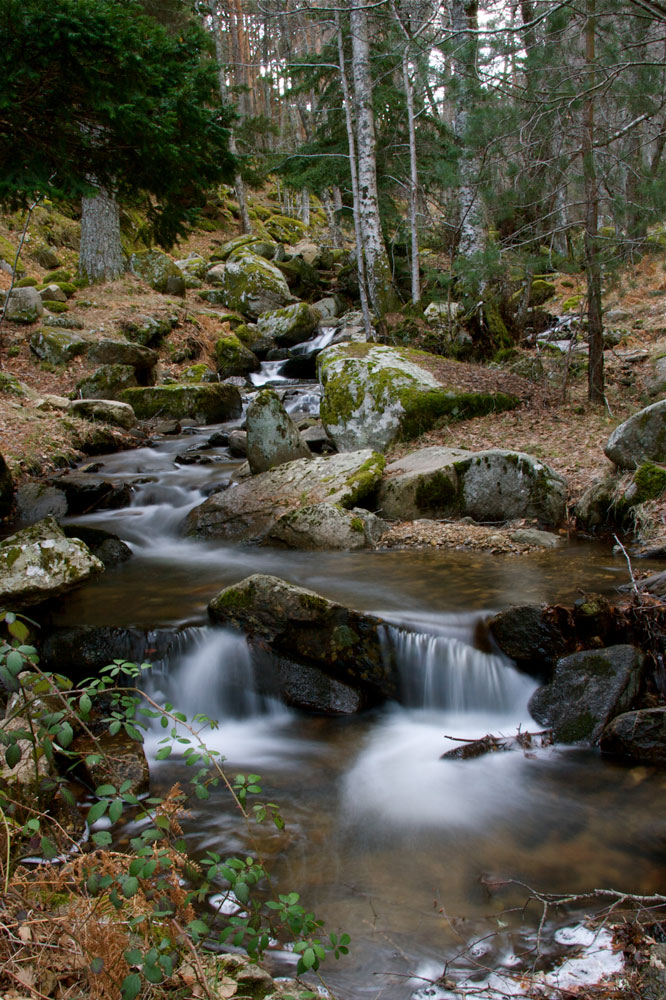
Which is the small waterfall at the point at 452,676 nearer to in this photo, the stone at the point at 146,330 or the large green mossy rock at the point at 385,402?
the large green mossy rock at the point at 385,402

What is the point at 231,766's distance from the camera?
14.2ft

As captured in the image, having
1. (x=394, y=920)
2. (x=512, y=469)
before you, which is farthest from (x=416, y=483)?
(x=394, y=920)

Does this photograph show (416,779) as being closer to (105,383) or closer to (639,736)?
(639,736)

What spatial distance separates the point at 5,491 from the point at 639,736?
762 cm

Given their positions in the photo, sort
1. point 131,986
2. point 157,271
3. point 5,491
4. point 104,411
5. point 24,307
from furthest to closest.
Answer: point 157,271, point 24,307, point 104,411, point 5,491, point 131,986

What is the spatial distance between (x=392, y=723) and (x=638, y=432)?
4551mm

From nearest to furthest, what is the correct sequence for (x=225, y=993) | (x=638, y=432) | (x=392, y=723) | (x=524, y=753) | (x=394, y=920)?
(x=225, y=993), (x=394, y=920), (x=524, y=753), (x=392, y=723), (x=638, y=432)

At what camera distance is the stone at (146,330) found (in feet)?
49.0

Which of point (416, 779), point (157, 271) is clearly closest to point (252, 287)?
point (157, 271)

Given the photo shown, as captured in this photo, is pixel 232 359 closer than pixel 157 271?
Yes

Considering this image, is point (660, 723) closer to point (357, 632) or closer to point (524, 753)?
point (524, 753)

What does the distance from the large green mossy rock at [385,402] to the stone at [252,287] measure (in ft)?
33.6

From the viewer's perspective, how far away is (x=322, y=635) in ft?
16.1

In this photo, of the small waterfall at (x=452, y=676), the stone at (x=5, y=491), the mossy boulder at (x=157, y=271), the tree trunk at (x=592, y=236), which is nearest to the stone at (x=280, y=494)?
the stone at (x=5, y=491)
